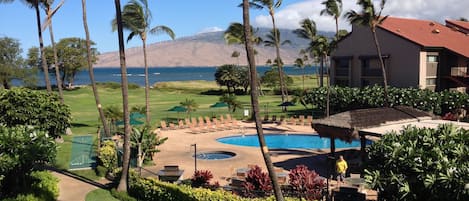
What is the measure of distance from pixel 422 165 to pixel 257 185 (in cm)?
750

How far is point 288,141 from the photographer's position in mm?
31953

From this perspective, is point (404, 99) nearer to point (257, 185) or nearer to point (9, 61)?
point (257, 185)

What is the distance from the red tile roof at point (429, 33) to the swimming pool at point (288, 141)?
13679 millimetres

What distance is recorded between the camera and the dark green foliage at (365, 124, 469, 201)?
8.71 meters

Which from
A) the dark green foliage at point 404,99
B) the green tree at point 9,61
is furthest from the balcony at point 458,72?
the green tree at point 9,61

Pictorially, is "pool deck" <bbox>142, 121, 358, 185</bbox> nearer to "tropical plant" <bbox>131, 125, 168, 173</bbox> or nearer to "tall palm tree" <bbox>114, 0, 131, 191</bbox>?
"tropical plant" <bbox>131, 125, 168, 173</bbox>

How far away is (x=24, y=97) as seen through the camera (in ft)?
68.0

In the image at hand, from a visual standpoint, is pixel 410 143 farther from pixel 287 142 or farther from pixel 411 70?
pixel 411 70

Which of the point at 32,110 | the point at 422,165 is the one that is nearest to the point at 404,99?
the point at 32,110

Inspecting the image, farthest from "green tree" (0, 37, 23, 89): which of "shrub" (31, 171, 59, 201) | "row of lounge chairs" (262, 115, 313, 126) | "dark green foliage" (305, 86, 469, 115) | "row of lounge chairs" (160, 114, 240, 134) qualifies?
"shrub" (31, 171, 59, 201)

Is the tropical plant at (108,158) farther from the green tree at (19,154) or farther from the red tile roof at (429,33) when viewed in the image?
the red tile roof at (429,33)

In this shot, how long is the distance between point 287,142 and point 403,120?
11.5m

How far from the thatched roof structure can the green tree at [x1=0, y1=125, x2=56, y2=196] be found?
1171cm

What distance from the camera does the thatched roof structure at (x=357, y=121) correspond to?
19672 millimetres
